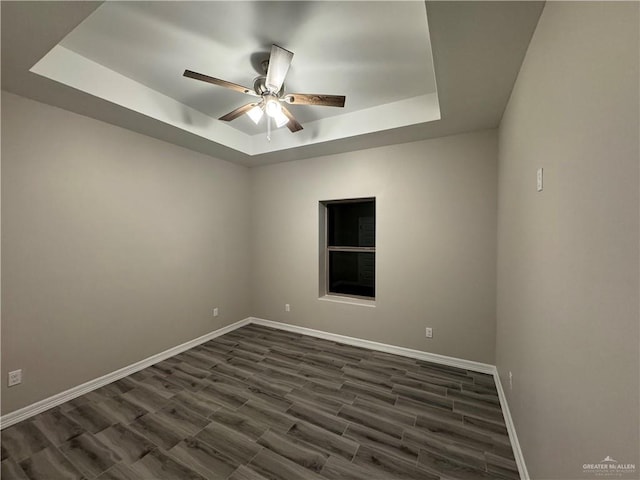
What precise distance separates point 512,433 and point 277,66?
9.94 ft

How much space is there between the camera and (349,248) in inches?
145

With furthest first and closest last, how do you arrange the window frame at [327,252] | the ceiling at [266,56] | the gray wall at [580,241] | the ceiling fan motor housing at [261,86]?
the window frame at [327,252]
the ceiling fan motor housing at [261,86]
the ceiling at [266,56]
the gray wall at [580,241]

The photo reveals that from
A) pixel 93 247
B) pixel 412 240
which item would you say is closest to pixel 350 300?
pixel 412 240

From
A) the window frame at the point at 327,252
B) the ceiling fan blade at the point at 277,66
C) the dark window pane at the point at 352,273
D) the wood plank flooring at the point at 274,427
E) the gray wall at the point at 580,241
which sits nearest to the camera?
the gray wall at the point at 580,241

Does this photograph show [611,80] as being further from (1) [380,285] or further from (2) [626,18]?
(1) [380,285]

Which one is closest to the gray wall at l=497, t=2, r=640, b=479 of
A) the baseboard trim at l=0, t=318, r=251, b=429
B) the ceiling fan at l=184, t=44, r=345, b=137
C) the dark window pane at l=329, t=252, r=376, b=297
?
the ceiling fan at l=184, t=44, r=345, b=137

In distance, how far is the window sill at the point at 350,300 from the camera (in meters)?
3.34

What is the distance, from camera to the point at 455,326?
2.78 metres

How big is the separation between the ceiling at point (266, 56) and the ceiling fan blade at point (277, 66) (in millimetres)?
144

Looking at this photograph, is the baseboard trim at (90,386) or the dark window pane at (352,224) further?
the dark window pane at (352,224)

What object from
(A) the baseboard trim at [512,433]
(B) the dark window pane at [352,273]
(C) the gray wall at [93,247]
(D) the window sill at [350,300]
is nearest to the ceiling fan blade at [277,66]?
(C) the gray wall at [93,247]

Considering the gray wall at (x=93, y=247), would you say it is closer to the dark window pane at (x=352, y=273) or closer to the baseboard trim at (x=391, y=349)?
the baseboard trim at (x=391, y=349)

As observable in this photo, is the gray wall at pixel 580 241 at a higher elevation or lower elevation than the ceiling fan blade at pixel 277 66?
lower

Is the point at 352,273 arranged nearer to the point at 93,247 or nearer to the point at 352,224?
the point at 352,224
